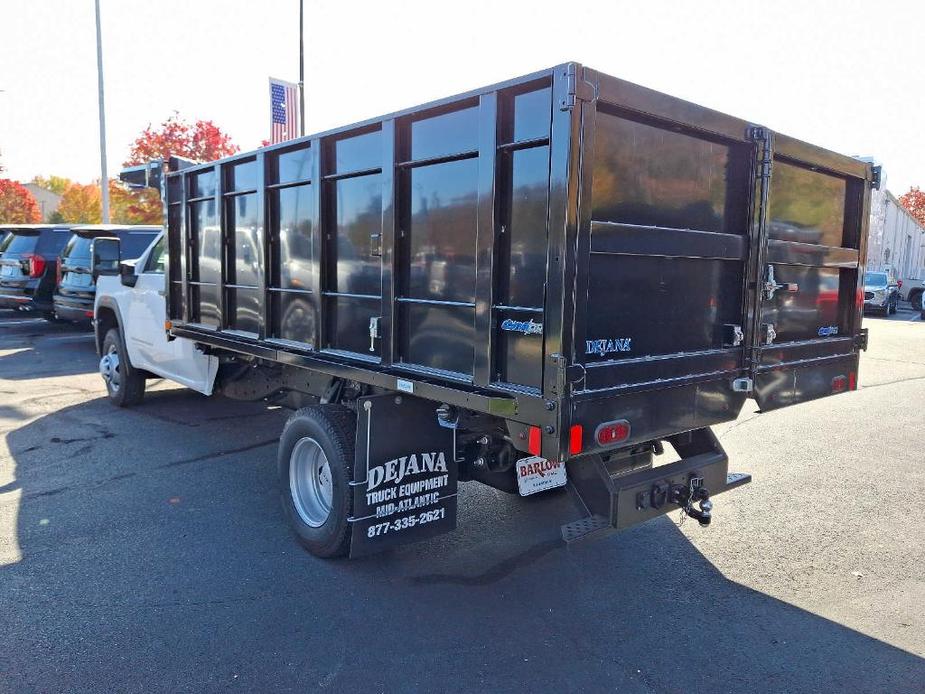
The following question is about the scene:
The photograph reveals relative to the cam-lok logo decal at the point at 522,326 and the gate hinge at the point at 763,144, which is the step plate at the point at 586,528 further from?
the gate hinge at the point at 763,144

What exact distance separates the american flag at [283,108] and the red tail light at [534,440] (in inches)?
520

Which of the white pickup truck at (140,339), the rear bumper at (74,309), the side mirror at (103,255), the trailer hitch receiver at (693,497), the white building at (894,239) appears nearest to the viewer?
the trailer hitch receiver at (693,497)

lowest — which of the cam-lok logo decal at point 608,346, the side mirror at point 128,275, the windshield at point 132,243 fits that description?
the cam-lok logo decal at point 608,346

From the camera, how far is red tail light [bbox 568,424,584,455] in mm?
3188

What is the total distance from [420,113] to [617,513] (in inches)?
91.3

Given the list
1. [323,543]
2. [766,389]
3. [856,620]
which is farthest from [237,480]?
[856,620]

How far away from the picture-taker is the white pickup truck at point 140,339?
6.98 meters

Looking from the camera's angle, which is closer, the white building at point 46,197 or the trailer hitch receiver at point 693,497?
the trailer hitch receiver at point 693,497

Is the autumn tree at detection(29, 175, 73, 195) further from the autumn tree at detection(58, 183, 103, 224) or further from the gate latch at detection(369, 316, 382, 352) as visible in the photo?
the gate latch at detection(369, 316, 382, 352)

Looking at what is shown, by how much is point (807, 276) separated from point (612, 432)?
2.19 metres

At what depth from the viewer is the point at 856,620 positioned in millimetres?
3826

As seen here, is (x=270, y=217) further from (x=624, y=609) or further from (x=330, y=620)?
(x=624, y=609)

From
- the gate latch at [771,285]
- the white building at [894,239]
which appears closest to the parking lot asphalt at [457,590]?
the gate latch at [771,285]

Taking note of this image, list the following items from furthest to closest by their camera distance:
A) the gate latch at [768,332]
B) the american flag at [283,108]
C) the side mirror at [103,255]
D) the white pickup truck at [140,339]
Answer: the american flag at [283,108]
the side mirror at [103,255]
the white pickup truck at [140,339]
the gate latch at [768,332]
